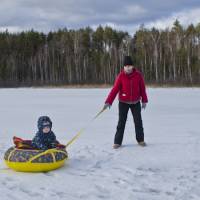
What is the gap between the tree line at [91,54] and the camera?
53647mm

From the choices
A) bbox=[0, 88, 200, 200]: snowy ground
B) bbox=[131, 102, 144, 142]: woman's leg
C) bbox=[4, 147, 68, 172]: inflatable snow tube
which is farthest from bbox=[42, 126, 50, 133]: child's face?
bbox=[131, 102, 144, 142]: woman's leg

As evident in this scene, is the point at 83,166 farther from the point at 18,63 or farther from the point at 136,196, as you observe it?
the point at 18,63

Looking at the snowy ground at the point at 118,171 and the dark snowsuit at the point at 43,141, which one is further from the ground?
the dark snowsuit at the point at 43,141

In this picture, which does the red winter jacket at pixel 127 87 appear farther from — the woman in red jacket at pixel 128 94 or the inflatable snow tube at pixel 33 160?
the inflatable snow tube at pixel 33 160

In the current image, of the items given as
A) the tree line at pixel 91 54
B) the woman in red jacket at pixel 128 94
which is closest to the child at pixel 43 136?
the woman in red jacket at pixel 128 94

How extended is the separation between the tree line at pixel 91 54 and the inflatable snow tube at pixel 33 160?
46.5 m

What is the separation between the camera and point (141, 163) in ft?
18.9

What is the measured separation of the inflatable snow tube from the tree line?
46.5 m

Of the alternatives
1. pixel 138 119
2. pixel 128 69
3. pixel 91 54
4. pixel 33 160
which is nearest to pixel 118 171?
pixel 33 160

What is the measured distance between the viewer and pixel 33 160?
17.2 feet

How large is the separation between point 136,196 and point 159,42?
174 ft

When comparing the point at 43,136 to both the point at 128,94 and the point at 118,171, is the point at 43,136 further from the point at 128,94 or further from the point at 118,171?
the point at 128,94

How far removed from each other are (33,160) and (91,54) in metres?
59.4

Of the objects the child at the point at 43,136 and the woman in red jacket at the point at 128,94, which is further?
the woman in red jacket at the point at 128,94
